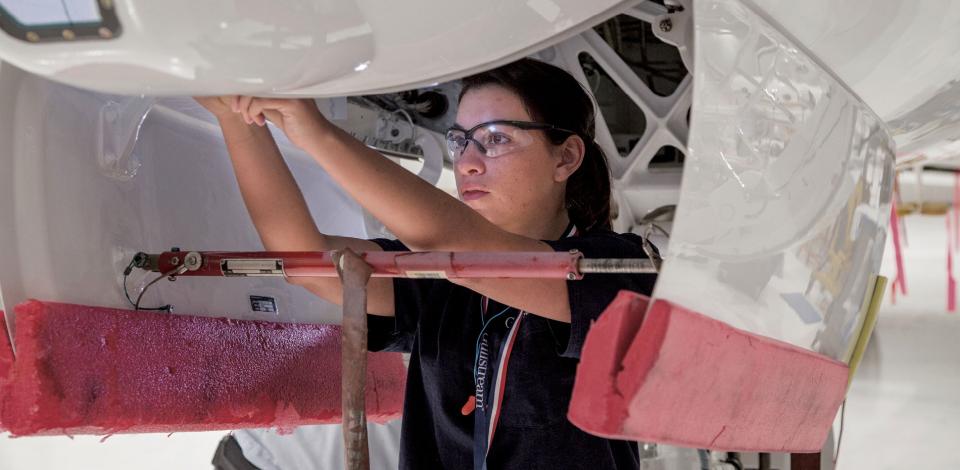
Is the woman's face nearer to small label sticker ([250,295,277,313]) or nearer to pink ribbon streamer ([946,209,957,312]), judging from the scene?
small label sticker ([250,295,277,313])

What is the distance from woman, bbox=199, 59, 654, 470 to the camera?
1.15m

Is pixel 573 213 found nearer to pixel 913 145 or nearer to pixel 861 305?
pixel 861 305

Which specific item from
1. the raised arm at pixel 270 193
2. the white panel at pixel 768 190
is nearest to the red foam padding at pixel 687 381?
the white panel at pixel 768 190

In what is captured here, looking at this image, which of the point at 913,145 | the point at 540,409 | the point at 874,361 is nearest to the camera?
the point at 540,409

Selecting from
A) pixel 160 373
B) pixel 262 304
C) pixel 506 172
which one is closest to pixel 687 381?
pixel 506 172

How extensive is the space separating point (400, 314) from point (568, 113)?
0.37 metres

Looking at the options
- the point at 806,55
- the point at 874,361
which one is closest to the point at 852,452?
the point at 874,361

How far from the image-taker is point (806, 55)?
3.44 ft

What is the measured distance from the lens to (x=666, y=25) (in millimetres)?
1229

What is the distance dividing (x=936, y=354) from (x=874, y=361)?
297 millimetres

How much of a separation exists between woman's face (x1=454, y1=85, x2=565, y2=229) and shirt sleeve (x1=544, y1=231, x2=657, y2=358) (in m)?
0.14

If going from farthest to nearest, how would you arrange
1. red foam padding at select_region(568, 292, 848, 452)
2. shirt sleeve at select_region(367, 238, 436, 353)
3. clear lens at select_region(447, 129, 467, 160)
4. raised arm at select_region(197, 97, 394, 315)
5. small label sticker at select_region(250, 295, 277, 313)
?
small label sticker at select_region(250, 295, 277, 313)
shirt sleeve at select_region(367, 238, 436, 353)
clear lens at select_region(447, 129, 467, 160)
raised arm at select_region(197, 97, 394, 315)
red foam padding at select_region(568, 292, 848, 452)

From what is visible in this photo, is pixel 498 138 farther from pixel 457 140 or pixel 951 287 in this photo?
pixel 951 287

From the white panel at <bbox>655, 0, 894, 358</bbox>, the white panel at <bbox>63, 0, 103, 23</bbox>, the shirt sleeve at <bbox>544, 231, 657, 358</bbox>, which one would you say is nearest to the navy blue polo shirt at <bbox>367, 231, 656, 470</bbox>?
the shirt sleeve at <bbox>544, 231, 657, 358</bbox>
